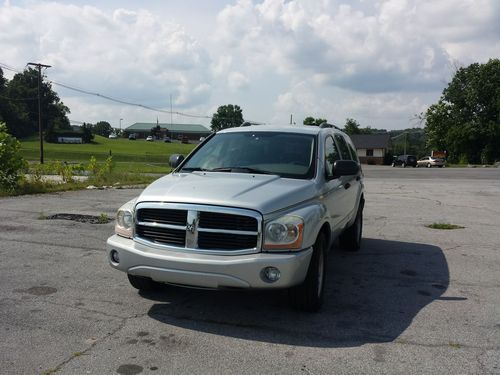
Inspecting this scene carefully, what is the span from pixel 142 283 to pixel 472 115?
7629 centimetres

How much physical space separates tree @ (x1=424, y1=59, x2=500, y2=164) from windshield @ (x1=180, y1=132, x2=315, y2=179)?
69.9 metres

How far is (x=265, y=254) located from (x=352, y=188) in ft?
10.5

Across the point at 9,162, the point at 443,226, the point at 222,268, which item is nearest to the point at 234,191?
the point at 222,268

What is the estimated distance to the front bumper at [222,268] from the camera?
13.7ft

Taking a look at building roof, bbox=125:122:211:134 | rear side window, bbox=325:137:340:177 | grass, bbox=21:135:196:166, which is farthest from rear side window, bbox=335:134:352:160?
building roof, bbox=125:122:211:134

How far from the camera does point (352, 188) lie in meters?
7.10

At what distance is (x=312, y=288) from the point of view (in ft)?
15.3

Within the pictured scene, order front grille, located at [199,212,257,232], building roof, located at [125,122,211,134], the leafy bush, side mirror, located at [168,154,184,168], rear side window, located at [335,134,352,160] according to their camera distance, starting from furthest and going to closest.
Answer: building roof, located at [125,122,211,134] → the leafy bush → rear side window, located at [335,134,352,160] → side mirror, located at [168,154,184,168] → front grille, located at [199,212,257,232]

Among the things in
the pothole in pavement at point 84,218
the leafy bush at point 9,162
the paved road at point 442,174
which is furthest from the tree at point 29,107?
the pothole in pavement at point 84,218

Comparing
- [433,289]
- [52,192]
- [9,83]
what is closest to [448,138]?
[52,192]

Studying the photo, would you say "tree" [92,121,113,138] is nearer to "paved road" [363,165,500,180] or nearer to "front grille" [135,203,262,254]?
"paved road" [363,165,500,180]

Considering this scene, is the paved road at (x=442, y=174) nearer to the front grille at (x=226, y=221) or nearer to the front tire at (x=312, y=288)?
the front tire at (x=312, y=288)

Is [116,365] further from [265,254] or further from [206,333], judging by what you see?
[265,254]

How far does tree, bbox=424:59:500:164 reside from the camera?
2707 inches
